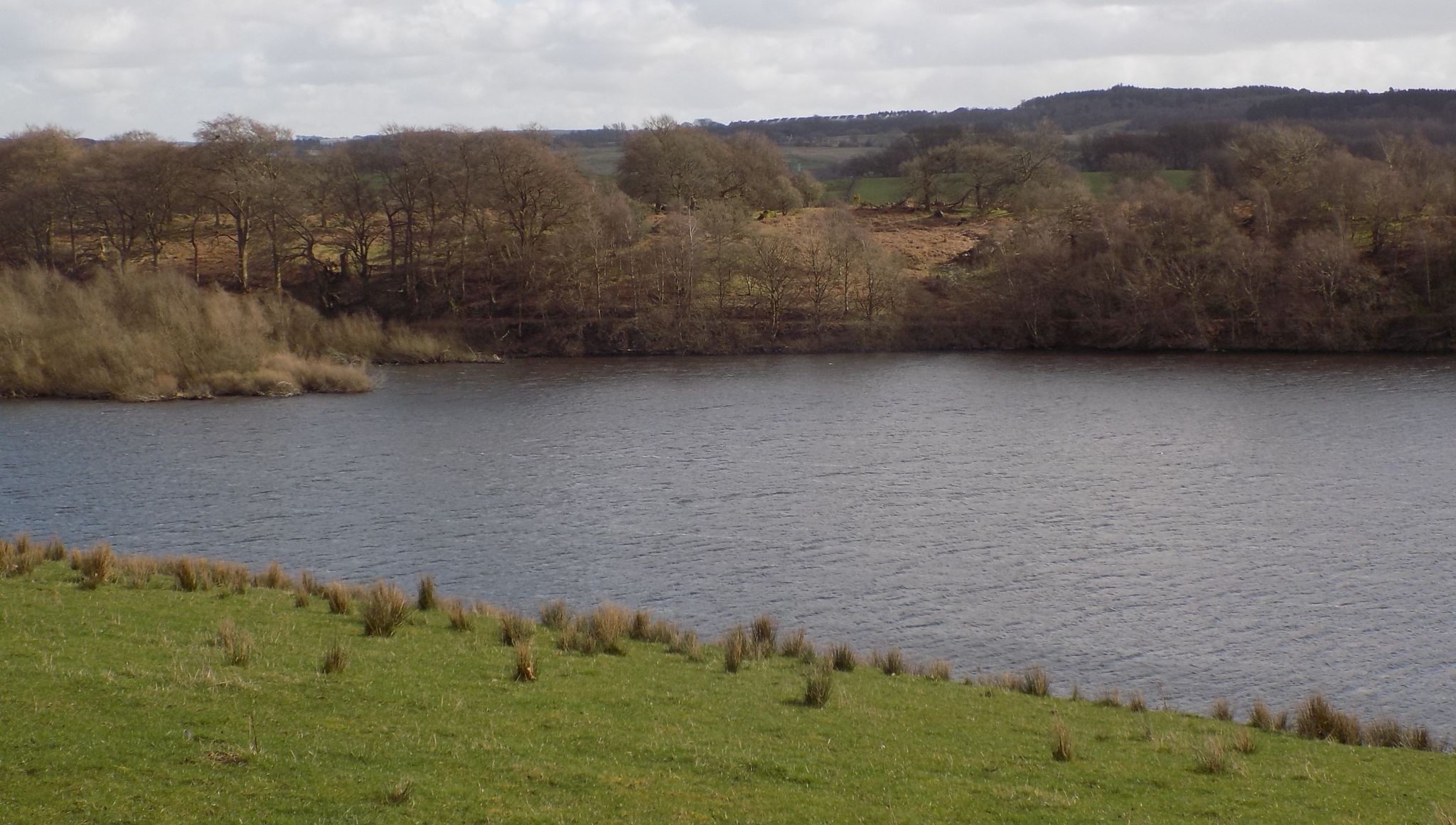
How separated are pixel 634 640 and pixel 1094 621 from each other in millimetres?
9087

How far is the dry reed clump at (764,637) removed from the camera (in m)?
17.1

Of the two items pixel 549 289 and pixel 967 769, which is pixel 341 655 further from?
pixel 549 289

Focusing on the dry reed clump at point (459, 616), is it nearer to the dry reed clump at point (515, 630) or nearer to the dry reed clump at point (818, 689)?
the dry reed clump at point (515, 630)

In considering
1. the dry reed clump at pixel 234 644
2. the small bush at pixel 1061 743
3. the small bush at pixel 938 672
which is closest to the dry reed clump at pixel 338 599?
the dry reed clump at pixel 234 644

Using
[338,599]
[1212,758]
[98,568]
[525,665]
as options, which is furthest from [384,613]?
[1212,758]

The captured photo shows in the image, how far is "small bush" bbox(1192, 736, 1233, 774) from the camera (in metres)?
11.4

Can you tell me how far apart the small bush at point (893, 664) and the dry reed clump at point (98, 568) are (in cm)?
1139

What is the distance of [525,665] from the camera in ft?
44.9

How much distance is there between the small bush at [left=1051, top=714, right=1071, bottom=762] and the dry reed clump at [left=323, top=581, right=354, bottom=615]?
10.2 metres

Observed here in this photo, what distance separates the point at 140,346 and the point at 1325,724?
→ 55.2m

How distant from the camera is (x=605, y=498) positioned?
3344cm

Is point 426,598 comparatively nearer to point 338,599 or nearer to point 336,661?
point 338,599

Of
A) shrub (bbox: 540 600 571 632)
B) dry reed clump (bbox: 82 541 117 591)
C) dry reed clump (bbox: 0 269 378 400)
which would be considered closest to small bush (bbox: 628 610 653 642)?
shrub (bbox: 540 600 571 632)

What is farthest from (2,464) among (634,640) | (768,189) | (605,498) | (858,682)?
(768,189)
